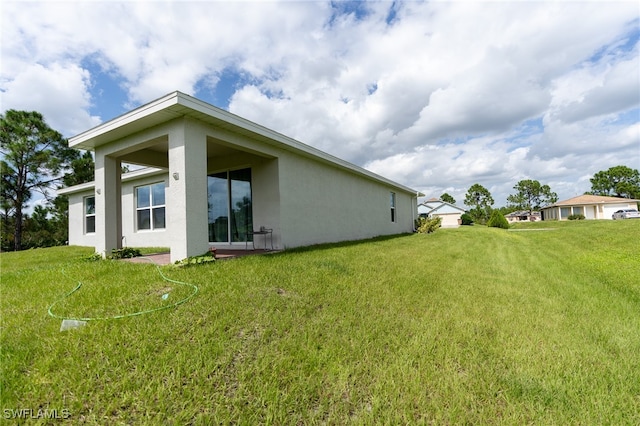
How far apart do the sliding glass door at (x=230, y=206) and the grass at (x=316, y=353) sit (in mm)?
4093

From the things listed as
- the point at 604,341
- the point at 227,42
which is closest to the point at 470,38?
the point at 227,42

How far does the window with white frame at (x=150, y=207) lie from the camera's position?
11.0 meters

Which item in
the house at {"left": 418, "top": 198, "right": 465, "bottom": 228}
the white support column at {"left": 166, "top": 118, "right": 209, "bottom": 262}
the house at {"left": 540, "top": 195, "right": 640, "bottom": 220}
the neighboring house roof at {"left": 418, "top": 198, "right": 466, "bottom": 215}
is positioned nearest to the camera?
the white support column at {"left": 166, "top": 118, "right": 209, "bottom": 262}

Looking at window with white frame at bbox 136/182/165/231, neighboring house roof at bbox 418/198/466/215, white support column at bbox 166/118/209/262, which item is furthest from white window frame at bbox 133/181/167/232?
neighboring house roof at bbox 418/198/466/215

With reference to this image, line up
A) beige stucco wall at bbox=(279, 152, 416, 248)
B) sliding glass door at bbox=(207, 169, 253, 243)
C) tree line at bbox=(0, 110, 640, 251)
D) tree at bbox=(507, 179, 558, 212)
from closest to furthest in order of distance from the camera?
beige stucco wall at bbox=(279, 152, 416, 248), sliding glass door at bbox=(207, 169, 253, 243), tree line at bbox=(0, 110, 640, 251), tree at bbox=(507, 179, 558, 212)

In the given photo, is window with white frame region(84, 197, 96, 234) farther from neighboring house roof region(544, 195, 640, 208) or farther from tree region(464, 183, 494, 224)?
neighboring house roof region(544, 195, 640, 208)

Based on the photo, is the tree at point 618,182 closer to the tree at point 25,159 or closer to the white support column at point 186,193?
the white support column at point 186,193

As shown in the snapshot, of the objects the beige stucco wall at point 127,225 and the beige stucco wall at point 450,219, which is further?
the beige stucco wall at point 450,219

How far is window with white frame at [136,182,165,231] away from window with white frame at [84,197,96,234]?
11.6ft

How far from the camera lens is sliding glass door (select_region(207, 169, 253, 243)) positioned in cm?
866

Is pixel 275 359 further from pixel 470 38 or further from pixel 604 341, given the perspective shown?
pixel 470 38

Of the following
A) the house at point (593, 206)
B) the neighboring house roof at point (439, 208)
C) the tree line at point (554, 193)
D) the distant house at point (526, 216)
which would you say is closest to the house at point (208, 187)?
the neighboring house roof at point (439, 208)

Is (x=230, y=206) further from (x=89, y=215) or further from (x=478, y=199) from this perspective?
(x=478, y=199)

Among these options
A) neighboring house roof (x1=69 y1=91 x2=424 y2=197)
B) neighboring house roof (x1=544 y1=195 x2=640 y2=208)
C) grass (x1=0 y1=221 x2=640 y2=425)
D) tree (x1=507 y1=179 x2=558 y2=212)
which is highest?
tree (x1=507 y1=179 x2=558 y2=212)
